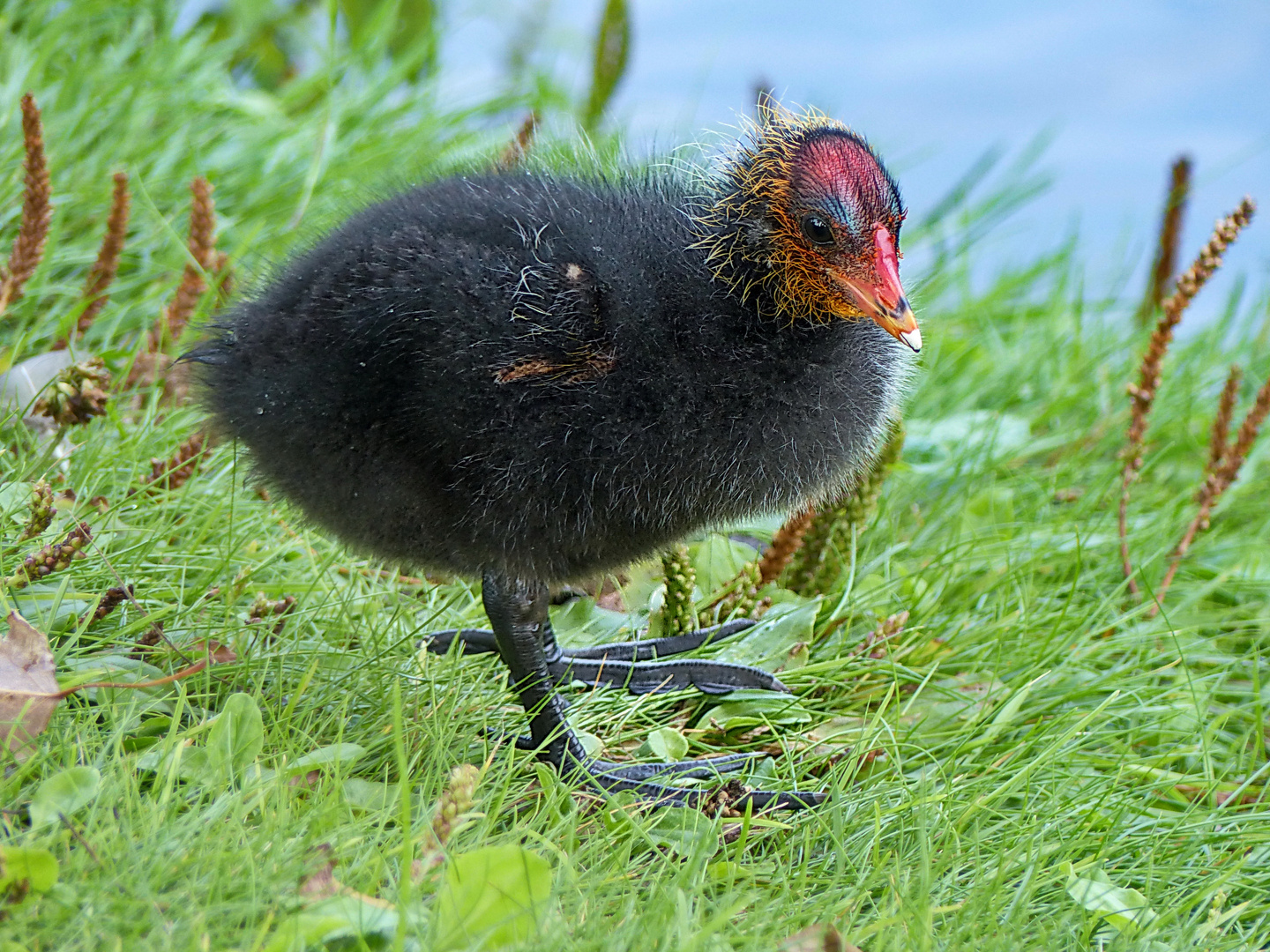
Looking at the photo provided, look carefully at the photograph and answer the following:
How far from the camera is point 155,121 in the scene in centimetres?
425

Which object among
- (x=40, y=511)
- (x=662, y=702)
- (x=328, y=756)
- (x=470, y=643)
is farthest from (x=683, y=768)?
(x=40, y=511)

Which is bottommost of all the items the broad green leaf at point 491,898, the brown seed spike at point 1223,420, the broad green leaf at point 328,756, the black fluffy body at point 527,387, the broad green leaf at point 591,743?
the broad green leaf at point 591,743

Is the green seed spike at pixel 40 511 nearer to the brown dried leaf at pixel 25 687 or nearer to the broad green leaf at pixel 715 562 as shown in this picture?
the brown dried leaf at pixel 25 687

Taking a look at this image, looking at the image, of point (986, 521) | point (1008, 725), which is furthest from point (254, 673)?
point (986, 521)

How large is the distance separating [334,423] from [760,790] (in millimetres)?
1026

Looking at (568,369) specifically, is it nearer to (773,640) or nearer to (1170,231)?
(773,640)

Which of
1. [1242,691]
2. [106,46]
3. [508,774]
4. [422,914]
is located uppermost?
[106,46]

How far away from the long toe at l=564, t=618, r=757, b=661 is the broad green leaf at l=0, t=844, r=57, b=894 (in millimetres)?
1291

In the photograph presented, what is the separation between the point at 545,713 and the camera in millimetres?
2307

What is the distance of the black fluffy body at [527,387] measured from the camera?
2.04 m

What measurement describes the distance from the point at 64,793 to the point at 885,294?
150cm

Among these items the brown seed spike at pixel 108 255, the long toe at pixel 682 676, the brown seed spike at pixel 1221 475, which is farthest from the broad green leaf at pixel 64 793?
the brown seed spike at pixel 1221 475

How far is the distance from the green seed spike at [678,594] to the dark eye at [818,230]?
2.57ft

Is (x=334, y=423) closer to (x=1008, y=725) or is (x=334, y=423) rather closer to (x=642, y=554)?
(x=642, y=554)
